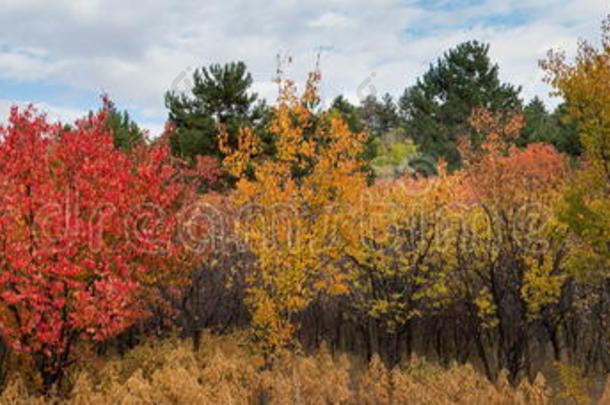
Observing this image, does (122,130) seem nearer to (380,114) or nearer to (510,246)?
(510,246)

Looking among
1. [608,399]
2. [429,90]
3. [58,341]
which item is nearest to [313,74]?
Result: [58,341]

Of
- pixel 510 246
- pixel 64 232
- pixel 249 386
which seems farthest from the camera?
pixel 510 246

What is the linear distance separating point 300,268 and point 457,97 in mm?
33201

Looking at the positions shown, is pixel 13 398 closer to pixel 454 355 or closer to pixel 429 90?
pixel 454 355

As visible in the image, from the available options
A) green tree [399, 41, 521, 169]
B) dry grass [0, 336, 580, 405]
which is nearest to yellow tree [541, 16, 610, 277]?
dry grass [0, 336, 580, 405]

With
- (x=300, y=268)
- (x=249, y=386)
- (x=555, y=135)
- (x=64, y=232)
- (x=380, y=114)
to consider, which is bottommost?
(x=249, y=386)

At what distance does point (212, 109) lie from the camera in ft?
110

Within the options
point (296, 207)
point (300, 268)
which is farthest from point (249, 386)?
point (296, 207)

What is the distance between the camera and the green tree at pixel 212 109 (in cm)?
3247

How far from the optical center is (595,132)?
1079 cm

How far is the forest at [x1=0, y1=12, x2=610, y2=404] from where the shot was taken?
1071 centimetres

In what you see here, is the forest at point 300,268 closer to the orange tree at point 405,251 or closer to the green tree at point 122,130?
the orange tree at point 405,251

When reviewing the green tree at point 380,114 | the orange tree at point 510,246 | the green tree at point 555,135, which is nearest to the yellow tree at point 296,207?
the orange tree at point 510,246

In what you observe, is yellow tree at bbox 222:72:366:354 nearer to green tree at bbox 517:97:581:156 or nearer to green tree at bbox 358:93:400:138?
green tree at bbox 517:97:581:156
